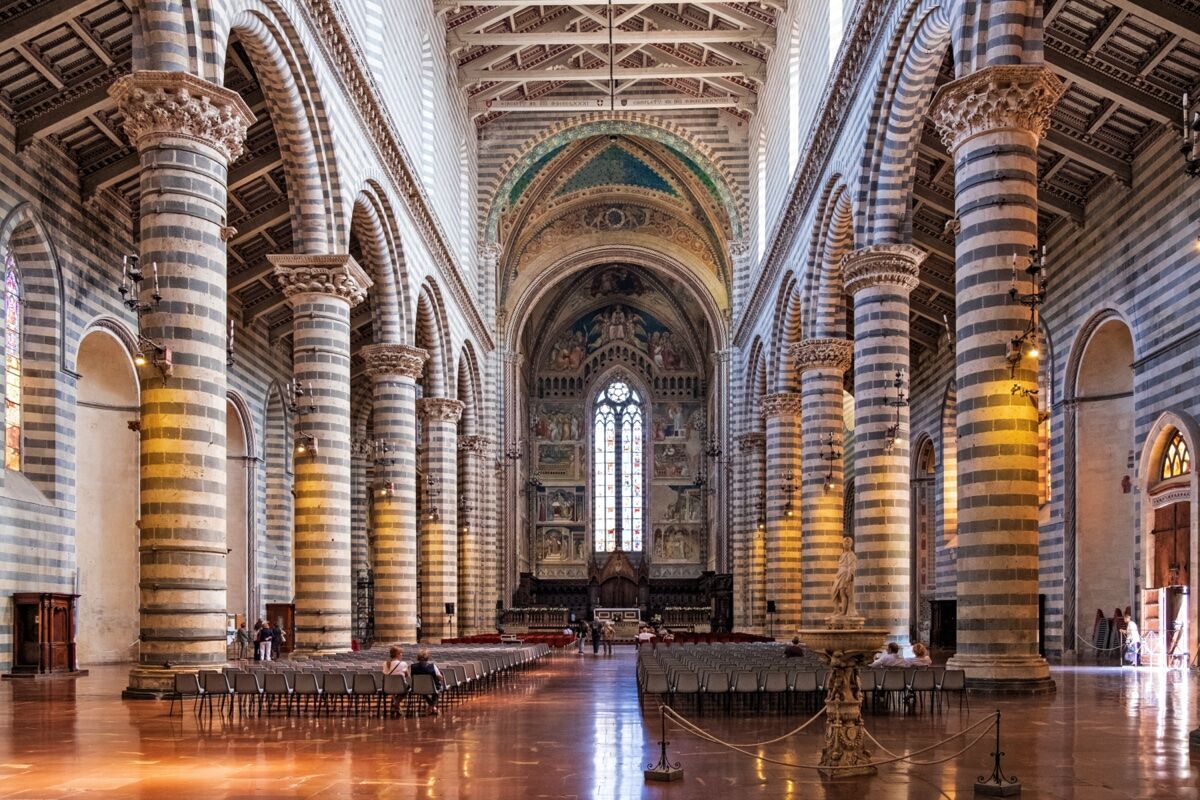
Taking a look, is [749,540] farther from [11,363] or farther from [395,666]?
[395,666]

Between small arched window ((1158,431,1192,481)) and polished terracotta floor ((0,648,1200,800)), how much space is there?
6451 millimetres

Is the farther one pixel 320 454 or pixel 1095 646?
pixel 1095 646

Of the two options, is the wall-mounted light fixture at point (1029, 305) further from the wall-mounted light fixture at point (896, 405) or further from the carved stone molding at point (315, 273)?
the carved stone molding at point (315, 273)

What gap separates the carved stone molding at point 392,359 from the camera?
97.1ft

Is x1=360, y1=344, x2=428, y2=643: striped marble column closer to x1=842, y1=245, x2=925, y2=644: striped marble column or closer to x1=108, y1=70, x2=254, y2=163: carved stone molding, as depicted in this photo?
x1=842, y1=245, x2=925, y2=644: striped marble column

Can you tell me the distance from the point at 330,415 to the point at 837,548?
42.7ft

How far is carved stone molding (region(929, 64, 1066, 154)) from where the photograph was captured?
16.4 meters

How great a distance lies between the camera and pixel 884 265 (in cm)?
2286

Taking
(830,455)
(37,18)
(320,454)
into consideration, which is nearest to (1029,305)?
(320,454)

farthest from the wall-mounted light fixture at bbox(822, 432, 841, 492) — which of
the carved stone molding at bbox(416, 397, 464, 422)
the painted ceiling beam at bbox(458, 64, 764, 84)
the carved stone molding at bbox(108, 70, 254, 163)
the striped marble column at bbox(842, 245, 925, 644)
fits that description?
the carved stone molding at bbox(108, 70, 254, 163)

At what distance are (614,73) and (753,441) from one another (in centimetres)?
1329

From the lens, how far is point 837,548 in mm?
30547

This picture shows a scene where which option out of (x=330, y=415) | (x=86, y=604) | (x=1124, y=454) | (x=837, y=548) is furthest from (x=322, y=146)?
(x=1124, y=454)

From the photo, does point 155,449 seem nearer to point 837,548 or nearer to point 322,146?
point 322,146
